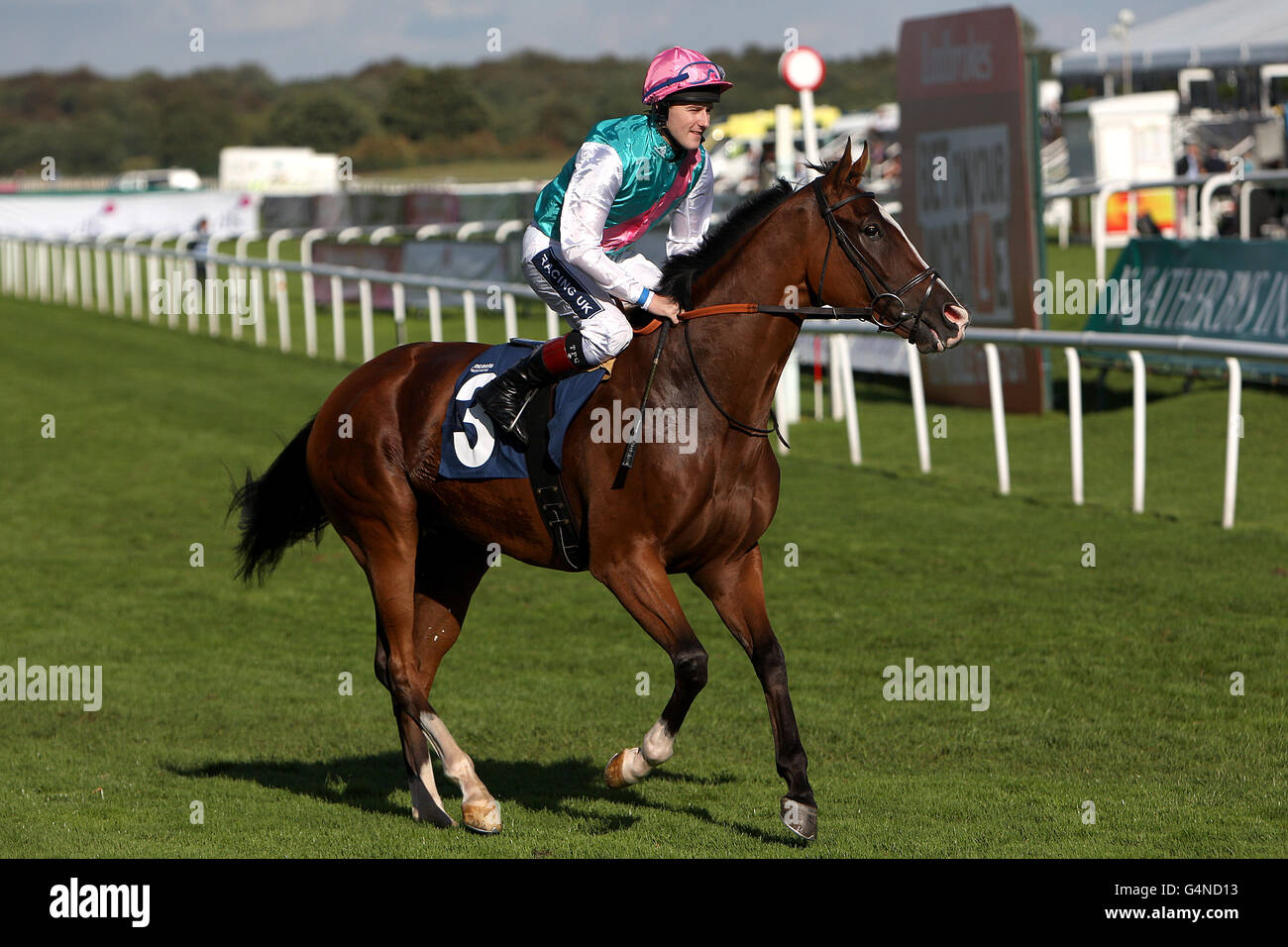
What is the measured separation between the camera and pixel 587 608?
7.37 m

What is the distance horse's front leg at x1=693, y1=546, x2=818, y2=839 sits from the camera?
3.92 metres

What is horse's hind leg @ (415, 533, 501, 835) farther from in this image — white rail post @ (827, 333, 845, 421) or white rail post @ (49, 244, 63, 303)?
white rail post @ (49, 244, 63, 303)

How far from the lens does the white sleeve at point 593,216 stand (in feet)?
13.3

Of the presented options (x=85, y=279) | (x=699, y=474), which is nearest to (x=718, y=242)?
(x=699, y=474)

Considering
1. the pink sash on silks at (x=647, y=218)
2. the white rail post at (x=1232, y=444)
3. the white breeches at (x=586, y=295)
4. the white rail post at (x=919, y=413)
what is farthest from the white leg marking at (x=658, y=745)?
the white rail post at (x=919, y=413)

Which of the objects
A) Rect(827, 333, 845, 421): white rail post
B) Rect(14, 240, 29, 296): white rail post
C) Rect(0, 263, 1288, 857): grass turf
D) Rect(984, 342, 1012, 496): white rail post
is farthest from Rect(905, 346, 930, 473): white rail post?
Rect(14, 240, 29, 296): white rail post

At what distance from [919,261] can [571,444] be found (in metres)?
1.07

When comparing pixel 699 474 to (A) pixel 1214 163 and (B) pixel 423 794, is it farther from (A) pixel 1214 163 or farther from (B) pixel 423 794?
(A) pixel 1214 163

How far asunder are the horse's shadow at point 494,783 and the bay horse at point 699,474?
21 centimetres

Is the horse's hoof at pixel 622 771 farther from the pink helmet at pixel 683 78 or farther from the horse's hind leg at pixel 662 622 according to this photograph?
the pink helmet at pixel 683 78

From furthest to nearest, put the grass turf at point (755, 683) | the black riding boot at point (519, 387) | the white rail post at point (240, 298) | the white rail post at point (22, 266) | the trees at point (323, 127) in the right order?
the trees at point (323, 127), the white rail post at point (22, 266), the white rail post at point (240, 298), the black riding boot at point (519, 387), the grass turf at point (755, 683)
